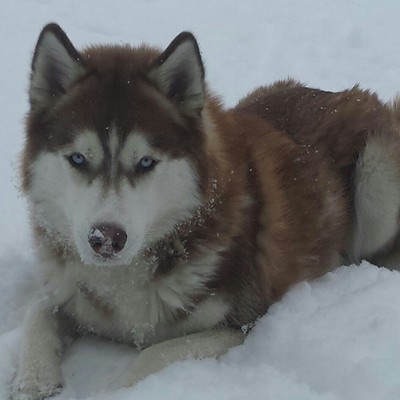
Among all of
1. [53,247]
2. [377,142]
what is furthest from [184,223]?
[377,142]

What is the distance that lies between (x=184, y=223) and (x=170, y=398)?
31.0 inches

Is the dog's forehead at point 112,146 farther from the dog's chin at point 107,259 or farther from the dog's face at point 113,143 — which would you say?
the dog's chin at point 107,259

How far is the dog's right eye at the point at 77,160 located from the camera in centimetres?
297

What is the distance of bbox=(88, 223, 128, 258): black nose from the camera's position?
8.95ft

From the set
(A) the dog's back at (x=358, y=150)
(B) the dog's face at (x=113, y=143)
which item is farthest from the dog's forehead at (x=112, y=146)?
(A) the dog's back at (x=358, y=150)

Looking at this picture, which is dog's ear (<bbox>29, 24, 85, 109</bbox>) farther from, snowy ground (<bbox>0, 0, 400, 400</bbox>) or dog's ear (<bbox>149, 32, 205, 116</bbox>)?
snowy ground (<bbox>0, 0, 400, 400</bbox>)

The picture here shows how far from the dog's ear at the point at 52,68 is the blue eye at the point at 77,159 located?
0.32 meters

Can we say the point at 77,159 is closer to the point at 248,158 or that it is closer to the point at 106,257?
the point at 106,257

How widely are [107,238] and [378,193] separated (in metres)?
2.05

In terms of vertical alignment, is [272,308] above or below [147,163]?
below

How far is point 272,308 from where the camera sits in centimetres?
346

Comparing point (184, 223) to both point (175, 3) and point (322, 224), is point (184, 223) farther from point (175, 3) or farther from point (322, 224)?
point (175, 3)

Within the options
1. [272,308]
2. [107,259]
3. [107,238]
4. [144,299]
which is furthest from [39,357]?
[272,308]

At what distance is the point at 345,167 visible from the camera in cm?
422
